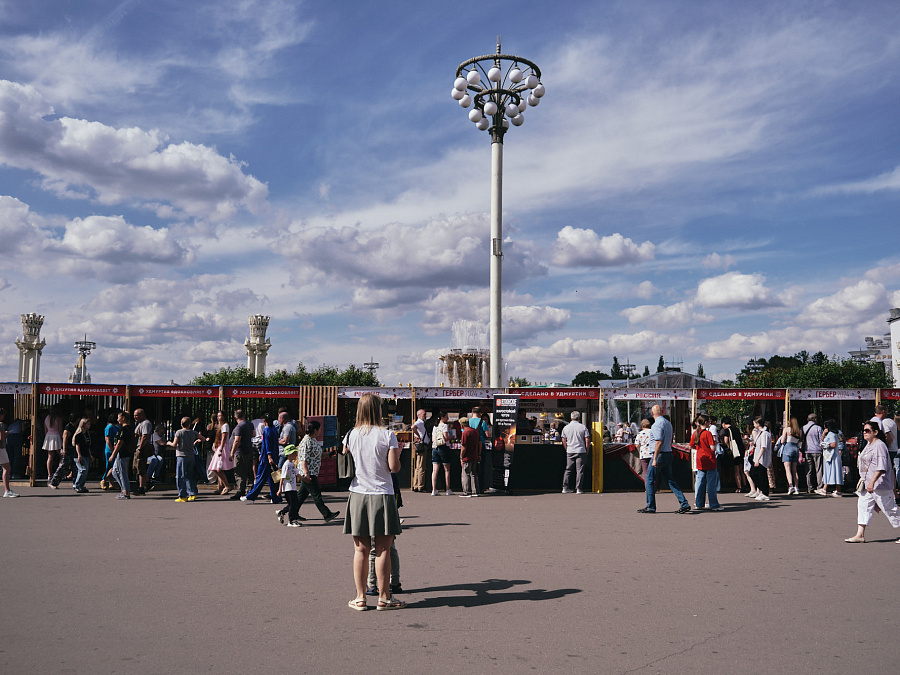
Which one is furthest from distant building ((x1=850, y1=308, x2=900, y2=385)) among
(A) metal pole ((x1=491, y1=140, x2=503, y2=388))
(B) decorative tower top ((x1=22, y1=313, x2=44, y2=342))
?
(B) decorative tower top ((x1=22, y1=313, x2=44, y2=342))

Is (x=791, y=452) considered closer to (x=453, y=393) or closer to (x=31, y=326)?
(x=453, y=393)

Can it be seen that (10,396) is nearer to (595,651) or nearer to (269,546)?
(269,546)

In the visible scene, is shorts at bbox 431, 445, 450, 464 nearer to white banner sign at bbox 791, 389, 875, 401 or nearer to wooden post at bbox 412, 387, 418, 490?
wooden post at bbox 412, 387, 418, 490

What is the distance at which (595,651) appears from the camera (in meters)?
4.97

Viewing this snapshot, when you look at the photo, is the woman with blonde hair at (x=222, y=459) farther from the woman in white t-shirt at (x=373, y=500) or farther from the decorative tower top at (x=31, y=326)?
the decorative tower top at (x=31, y=326)

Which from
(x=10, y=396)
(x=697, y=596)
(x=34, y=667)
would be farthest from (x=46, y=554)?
(x=10, y=396)

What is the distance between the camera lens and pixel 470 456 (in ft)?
49.0

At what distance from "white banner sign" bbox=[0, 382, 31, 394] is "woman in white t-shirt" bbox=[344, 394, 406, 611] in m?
14.0

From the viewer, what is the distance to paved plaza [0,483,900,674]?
15.9ft

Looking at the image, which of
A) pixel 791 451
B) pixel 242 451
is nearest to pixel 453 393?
pixel 242 451

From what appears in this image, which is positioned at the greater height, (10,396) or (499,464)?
(10,396)

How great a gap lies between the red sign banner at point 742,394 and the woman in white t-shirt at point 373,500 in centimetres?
1219

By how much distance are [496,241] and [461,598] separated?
20.5m

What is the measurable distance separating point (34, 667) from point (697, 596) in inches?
206
